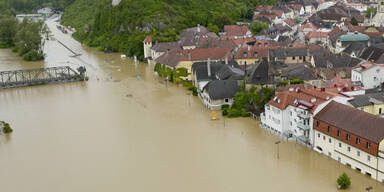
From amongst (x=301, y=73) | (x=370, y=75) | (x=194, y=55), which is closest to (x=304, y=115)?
(x=370, y=75)

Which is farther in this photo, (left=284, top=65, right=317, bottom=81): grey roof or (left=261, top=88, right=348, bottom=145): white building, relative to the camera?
(left=284, top=65, right=317, bottom=81): grey roof

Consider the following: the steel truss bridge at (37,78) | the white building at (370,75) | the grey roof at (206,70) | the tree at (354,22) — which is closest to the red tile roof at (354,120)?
the white building at (370,75)

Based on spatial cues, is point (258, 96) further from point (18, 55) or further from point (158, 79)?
point (18, 55)

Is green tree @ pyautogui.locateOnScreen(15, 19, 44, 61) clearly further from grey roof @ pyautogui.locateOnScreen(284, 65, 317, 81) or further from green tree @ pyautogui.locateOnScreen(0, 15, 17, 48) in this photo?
grey roof @ pyautogui.locateOnScreen(284, 65, 317, 81)

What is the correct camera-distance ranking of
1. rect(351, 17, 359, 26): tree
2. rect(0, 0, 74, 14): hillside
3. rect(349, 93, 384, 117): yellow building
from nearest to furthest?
rect(349, 93, 384, 117): yellow building, rect(351, 17, 359, 26): tree, rect(0, 0, 74, 14): hillside

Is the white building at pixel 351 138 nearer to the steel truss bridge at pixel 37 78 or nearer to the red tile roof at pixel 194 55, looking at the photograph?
the red tile roof at pixel 194 55

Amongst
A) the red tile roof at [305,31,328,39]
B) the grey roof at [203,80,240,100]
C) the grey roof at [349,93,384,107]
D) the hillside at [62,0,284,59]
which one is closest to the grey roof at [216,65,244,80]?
the grey roof at [203,80,240,100]

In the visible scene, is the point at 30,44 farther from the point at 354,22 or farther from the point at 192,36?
the point at 354,22
